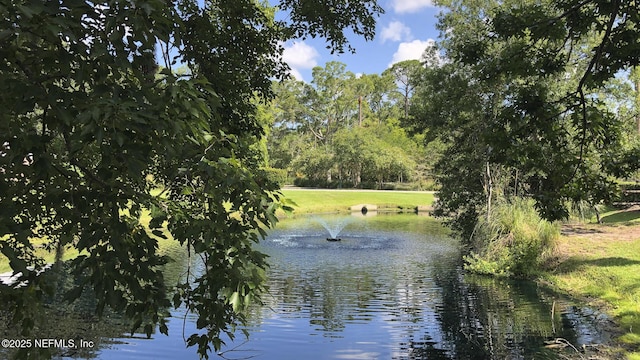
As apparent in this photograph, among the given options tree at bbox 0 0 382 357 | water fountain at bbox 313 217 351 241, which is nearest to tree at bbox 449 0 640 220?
tree at bbox 0 0 382 357

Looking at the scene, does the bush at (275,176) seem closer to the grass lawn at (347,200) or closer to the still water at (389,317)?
the still water at (389,317)

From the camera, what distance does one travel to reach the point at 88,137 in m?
1.84

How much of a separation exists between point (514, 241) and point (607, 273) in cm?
252

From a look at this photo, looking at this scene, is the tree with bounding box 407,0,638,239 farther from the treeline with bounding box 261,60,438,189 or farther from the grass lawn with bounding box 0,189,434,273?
the treeline with bounding box 261,60,438,189

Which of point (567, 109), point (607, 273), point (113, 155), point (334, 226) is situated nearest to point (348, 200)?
point (334, 226)

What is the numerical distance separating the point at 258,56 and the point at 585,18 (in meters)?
4.61

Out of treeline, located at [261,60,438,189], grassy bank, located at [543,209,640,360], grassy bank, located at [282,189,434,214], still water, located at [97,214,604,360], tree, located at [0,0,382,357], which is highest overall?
treeline, located at [261,60,438,189]

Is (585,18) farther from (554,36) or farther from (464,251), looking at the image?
(464,251)

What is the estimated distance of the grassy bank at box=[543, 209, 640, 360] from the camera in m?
8.30

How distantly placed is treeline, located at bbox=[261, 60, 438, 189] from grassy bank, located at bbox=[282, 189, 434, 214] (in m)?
3.23

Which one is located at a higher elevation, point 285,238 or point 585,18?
point 585,18

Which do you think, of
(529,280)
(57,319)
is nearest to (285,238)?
(529,280)

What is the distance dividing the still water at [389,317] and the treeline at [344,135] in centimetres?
2531

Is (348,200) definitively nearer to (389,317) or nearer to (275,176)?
(389,317)
